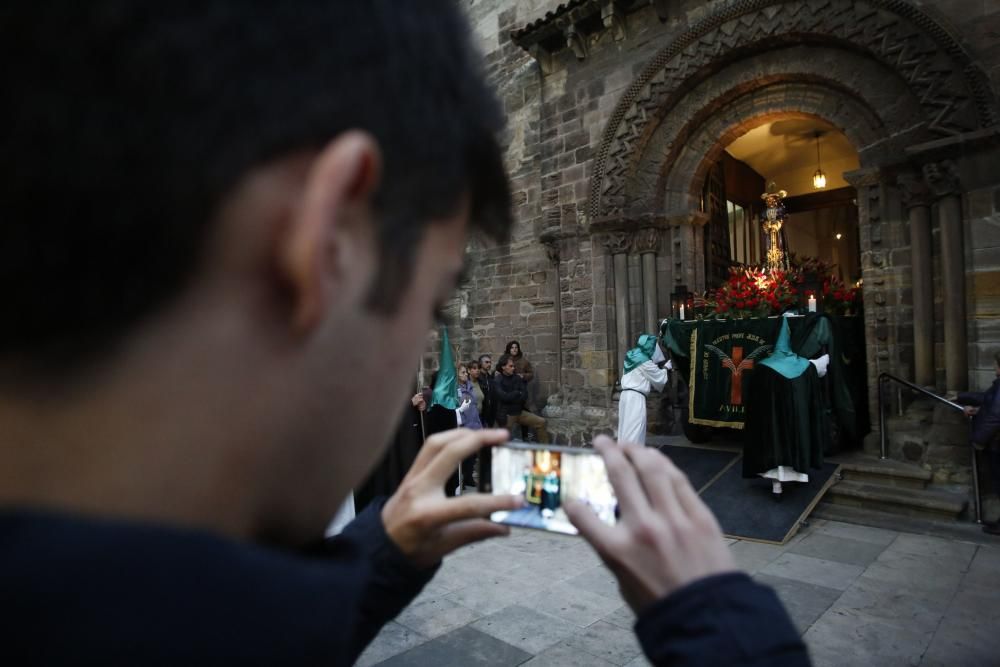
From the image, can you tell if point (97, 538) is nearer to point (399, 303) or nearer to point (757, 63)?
point (399, 303)

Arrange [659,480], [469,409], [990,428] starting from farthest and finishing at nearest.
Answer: [469,409], [990,428], [659,480]

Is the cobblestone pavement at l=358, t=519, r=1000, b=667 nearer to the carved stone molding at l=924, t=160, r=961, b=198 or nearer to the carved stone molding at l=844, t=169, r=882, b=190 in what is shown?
the carved stone molding at l=924, t=160, r=961, b=198

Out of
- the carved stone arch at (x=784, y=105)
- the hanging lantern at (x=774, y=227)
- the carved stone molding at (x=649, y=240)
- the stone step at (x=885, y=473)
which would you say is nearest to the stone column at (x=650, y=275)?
the carved stone molding at (x=649, y=240)

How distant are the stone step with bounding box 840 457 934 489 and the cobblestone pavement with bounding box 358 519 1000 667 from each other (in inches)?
31.4

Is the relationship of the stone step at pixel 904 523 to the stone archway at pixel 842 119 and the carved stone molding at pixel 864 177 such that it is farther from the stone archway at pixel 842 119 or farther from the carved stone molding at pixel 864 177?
the carved stone molding at pixel 864 177

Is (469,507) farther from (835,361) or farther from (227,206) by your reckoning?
(835,361)

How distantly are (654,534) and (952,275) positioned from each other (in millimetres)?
6611

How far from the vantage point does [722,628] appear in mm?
541

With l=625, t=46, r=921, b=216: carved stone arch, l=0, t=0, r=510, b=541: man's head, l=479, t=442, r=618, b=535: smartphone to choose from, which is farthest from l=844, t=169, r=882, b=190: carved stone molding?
l=0, t=0, r=510, b=541: man's head

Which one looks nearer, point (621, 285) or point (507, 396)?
point (507, 396)

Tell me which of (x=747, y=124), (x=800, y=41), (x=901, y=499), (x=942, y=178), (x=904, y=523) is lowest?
(x=904, y=523)

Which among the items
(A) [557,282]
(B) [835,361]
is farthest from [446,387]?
(B) [835,361]

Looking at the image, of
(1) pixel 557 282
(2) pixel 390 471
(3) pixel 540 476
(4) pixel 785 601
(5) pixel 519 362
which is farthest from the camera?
(1) pixel 557 282

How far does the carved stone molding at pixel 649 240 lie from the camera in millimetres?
8266
